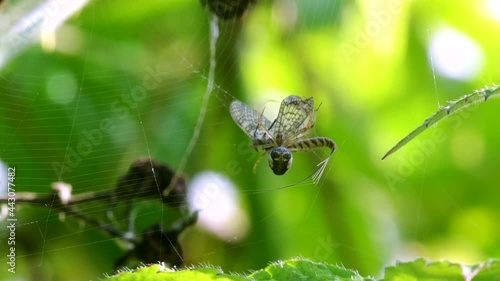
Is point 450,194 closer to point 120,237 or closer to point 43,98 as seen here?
point 120,237

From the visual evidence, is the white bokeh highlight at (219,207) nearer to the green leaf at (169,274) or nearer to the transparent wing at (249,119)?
the transparent wing at (249,119)

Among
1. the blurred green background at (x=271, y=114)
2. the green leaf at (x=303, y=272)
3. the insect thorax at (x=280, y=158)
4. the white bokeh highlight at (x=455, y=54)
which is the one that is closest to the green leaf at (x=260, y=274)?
the green leaf at (x=303, y=272)

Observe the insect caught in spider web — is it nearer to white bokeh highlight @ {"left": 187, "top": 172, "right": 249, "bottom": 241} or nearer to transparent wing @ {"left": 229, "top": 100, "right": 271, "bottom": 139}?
transparent wing @ {"left": 229, "top": 100, "right": 271, "bottom": 139}

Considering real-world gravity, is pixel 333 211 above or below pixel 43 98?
below

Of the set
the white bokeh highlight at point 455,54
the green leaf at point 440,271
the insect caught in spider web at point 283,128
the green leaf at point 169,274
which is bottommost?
the green leaf at point 440,271

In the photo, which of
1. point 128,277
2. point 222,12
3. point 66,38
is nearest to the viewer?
point 128,277

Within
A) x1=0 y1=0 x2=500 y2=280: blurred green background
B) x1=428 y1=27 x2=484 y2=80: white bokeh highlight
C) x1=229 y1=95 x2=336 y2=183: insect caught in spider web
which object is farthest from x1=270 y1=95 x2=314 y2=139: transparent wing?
x1=428 y1=27 x2=484 y2=80: white bokeh highlight

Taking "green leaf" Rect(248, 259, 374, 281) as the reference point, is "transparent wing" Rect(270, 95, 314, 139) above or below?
above

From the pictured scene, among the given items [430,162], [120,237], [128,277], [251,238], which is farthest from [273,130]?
[128,277]
